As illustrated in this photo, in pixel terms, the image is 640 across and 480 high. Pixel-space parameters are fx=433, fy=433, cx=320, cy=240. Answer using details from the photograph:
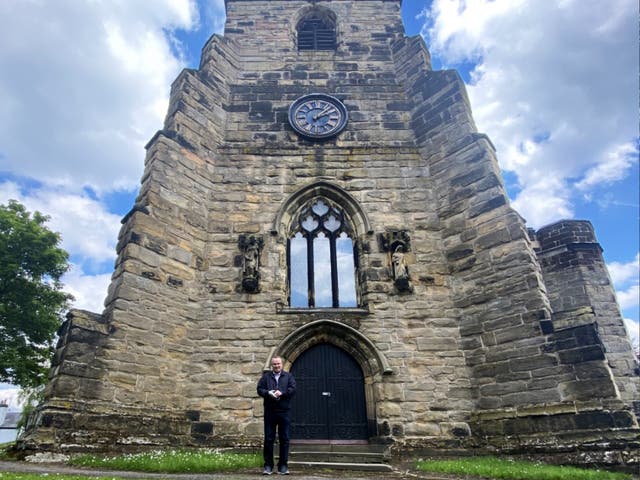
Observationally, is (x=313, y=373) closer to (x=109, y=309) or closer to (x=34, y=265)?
(x=109, y=309)

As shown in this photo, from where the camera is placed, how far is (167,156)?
975 cm

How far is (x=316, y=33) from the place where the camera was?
1476cm

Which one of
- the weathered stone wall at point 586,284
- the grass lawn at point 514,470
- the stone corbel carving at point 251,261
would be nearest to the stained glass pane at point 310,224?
the stone corbel carving at point 251,261

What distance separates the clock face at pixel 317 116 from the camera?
11695 mm

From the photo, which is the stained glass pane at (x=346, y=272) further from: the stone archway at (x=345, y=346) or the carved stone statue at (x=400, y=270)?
the carved stone statue at (x=400, y=270)

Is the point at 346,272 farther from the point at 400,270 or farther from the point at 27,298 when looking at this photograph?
the point at 27,298

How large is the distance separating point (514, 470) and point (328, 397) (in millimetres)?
3740

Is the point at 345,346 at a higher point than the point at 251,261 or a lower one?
lower

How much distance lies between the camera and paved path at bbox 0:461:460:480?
4.91 m

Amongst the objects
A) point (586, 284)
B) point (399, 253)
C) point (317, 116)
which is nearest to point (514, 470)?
point (399, 253)

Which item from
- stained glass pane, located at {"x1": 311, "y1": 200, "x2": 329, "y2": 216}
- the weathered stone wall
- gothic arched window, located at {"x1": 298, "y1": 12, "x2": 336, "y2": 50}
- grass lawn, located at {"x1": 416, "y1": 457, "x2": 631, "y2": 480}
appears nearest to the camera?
grass lawn, located at {"x1": 416, "y1": 457, "x2": 631, "y2": 480}

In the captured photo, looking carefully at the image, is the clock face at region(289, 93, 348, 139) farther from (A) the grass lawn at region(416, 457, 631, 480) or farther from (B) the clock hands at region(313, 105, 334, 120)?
(A) the grass lawn at region(416, 457, 631, 480)

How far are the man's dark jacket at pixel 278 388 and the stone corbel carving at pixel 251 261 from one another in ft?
11.4

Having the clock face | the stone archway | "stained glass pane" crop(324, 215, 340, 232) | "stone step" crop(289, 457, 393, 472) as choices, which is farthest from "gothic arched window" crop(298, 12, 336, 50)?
"stone step" crop(289, 457, 393, 472)
